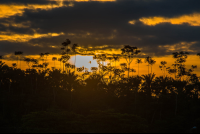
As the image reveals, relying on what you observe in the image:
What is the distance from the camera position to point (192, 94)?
53.1 m

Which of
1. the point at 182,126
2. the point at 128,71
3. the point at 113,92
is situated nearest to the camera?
the point at 182,126

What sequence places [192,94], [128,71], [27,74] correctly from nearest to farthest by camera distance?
[192,94]
[27,74]
[128,71]

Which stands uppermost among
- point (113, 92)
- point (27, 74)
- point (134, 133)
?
point (27, 74)

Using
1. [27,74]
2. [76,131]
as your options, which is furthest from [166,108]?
[27,74]

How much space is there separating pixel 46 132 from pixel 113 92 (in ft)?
103

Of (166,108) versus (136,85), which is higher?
(136,85)

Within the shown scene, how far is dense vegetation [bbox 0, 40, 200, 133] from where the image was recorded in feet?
123

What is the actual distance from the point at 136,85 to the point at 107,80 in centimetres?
1385

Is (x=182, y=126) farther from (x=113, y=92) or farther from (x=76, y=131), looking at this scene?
(x=113, y=92)

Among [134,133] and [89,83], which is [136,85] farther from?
[134,133]

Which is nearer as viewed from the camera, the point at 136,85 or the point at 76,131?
the point at 76,131

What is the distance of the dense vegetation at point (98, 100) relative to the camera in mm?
37406

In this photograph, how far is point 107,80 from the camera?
70688mm

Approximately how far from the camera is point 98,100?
5638 cm
